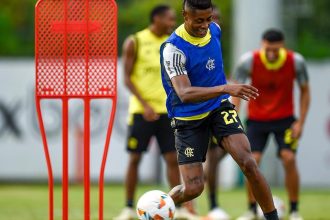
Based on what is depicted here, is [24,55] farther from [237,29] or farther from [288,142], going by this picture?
[288,142]

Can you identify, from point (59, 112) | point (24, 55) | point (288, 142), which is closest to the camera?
point (288, 142)

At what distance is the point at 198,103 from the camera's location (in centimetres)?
881

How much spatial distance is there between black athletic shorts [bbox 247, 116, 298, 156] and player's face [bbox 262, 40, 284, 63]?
776 mm

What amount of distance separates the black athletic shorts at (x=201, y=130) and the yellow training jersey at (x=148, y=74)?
2.90m

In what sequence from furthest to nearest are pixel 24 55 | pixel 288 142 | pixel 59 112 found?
1. pixel 24 55
2. pixel 59 112
3. pixel 288 142

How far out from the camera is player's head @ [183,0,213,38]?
8391 mm

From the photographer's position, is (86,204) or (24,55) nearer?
(86,204)

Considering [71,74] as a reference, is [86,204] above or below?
below

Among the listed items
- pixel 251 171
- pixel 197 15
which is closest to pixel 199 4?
pixel 197 15

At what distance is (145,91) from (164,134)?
2.02ft

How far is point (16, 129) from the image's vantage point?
20.2 m

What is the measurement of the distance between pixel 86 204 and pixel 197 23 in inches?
74.5

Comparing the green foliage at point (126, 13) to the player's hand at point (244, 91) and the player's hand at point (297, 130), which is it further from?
the player's hand at point (244, 91)

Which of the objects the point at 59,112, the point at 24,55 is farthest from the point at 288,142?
the point at 24,55
